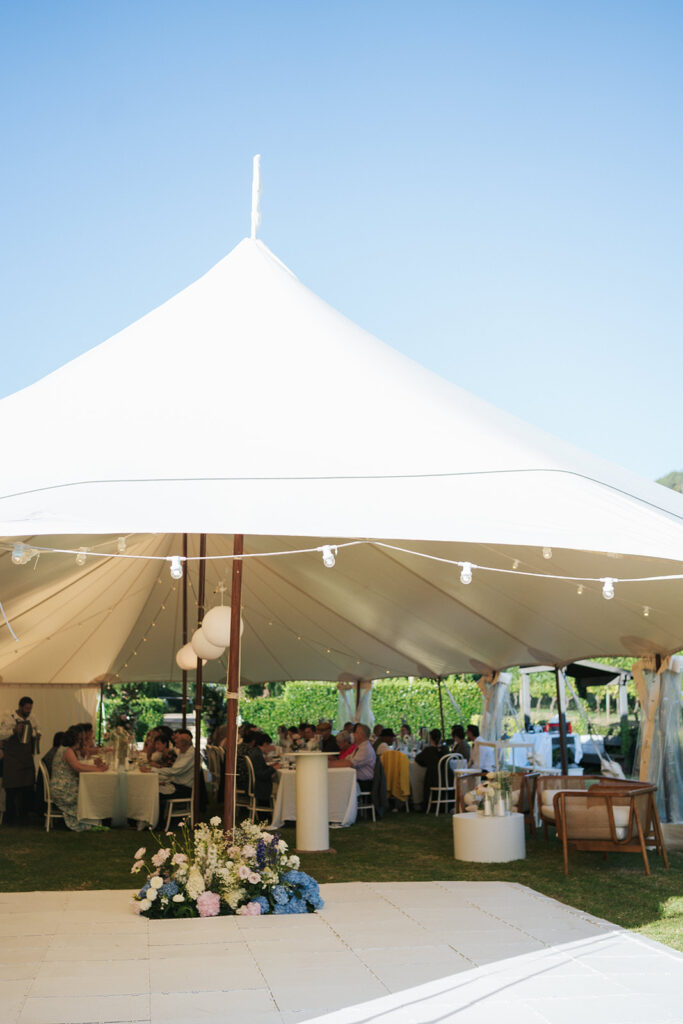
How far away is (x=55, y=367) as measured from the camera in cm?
621

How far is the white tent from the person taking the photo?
4512 millimetres

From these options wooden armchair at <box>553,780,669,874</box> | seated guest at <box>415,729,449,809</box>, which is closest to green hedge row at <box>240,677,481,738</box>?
seated guest at <box>415,729,449,809</box>

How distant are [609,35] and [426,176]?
3.00 m

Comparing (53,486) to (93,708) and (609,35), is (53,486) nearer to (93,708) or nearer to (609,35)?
(609,35)

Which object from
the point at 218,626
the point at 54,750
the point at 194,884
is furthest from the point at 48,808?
the point at 194,884

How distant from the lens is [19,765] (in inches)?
417

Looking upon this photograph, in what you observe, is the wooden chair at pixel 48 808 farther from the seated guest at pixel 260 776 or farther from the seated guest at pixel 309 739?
the seated guest at pixel 309 739

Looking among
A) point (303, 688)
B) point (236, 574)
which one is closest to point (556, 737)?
point (303, 688)

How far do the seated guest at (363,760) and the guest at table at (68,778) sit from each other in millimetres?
2787

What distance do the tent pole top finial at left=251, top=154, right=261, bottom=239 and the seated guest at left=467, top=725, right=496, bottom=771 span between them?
738 centimetres

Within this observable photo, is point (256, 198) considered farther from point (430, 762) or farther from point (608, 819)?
point (430, 762)

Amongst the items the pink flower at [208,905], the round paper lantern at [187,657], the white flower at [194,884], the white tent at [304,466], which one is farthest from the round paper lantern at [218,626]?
the round paper lantern at [187,657]

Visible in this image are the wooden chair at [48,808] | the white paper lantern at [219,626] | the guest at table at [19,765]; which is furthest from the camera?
the guest at table at [19,765]

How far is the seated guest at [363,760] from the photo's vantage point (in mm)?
10805
